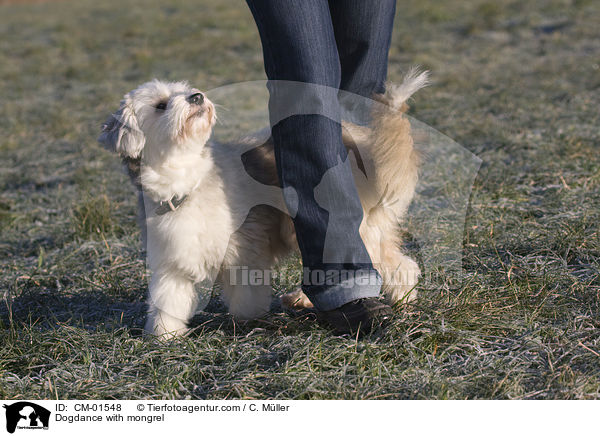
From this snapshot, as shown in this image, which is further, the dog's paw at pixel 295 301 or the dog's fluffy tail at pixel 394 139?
the dog's paw at pixel 295 301

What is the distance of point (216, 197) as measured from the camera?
2.49 metres

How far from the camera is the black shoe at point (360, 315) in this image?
2232mm

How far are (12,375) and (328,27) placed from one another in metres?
1.87

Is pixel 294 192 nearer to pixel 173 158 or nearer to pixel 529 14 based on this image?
pixel 173 158

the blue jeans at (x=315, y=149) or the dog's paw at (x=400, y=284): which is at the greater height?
the blue jeans at (x=315, y=149)

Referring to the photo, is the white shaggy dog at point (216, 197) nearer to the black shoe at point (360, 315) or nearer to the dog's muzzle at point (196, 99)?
the dog's muzzle at point (196, 99)

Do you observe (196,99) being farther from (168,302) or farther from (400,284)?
(400,284)

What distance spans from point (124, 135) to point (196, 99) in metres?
0.36
